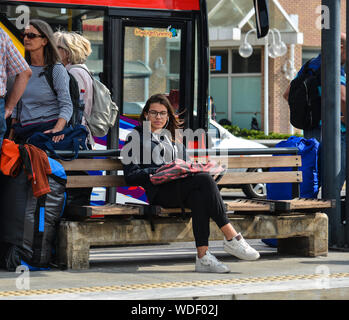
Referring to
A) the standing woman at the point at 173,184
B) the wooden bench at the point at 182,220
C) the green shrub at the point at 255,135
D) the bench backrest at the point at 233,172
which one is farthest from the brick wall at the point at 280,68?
the standing woman at the point at 173,184

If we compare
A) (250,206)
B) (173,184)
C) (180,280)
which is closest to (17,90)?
(173,184)

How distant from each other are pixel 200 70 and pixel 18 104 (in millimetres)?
4234

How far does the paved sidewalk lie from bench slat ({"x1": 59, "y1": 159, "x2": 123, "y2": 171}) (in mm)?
816

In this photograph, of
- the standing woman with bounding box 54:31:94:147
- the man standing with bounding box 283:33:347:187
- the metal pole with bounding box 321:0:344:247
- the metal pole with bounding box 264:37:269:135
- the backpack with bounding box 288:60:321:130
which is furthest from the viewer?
the metal pole with bounding box 264:37:269:135

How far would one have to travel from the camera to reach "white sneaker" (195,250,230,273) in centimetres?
691

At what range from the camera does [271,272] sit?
6.96 metres

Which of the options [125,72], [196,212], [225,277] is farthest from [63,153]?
[125,72]

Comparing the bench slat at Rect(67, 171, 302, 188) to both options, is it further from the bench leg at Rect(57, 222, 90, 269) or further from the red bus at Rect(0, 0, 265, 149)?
the red bus at Rect(0, 0, 265, 149)

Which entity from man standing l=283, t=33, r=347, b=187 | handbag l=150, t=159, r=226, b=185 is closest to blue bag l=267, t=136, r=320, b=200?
man standing l=283, t=33, r=347, b=187

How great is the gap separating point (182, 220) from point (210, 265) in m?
0.68

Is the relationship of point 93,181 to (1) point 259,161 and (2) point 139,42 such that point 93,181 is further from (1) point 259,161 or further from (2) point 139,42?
(2) point 139,42
